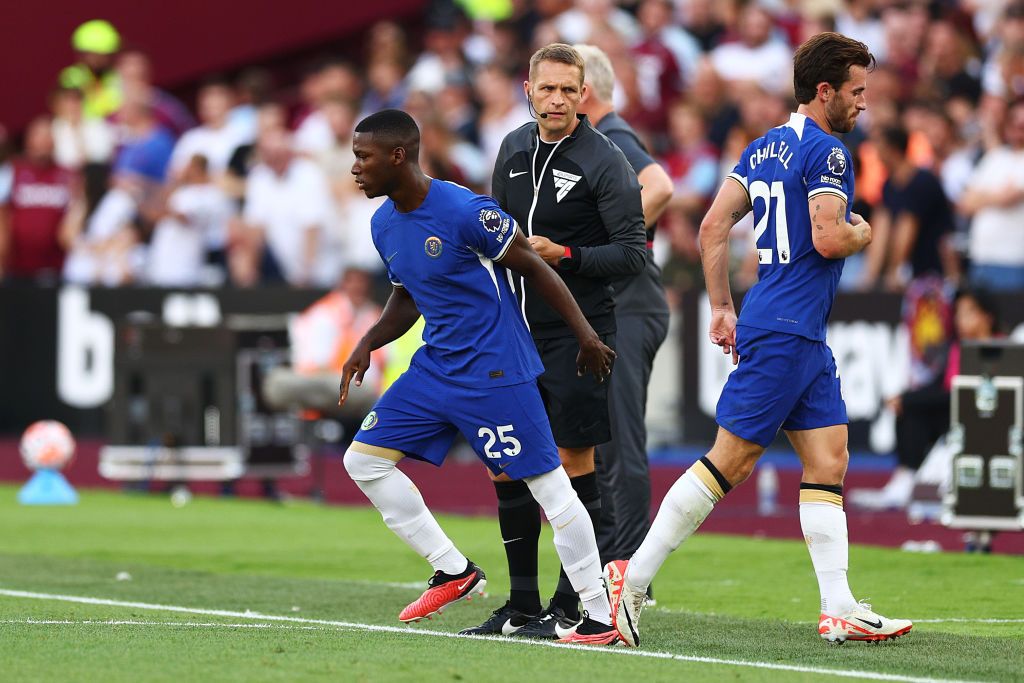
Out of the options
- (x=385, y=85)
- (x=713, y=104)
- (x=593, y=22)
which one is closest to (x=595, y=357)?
(x=713, y=104)

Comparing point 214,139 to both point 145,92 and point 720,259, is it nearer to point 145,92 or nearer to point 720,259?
point 145,92

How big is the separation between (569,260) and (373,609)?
2027mm

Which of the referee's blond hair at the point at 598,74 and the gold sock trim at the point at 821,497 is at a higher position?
the referee's blond hair at the point at 598,74

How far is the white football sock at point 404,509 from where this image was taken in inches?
302

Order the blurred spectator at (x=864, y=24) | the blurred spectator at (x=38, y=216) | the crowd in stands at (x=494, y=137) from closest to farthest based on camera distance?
the crowd in stands at (x=494, y=137), the blurred spectator at (x=864, y=24), the blurred spectator at (x=38, y=216)

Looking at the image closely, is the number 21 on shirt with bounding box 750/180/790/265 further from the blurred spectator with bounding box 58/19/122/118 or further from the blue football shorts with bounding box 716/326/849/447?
the blurred spectator with bounding box 58/19/122/118

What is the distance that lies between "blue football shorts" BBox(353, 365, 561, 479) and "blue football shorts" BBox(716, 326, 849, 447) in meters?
0.73

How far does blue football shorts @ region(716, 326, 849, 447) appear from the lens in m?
7.46

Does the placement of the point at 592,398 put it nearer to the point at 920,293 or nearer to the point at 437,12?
the point at 920,293

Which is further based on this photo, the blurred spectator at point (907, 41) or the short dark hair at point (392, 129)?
the blurred spectator at point (907, 41)

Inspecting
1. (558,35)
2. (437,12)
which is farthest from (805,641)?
(437,12)

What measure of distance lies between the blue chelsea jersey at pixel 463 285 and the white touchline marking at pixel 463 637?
3.30 feet

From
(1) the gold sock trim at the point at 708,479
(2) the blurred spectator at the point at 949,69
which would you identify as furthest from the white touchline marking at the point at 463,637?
(2) the blurred spectator at the point at 949,69

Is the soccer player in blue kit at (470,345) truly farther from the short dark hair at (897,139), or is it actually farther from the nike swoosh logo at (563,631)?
the short dark hair at (897,139)
